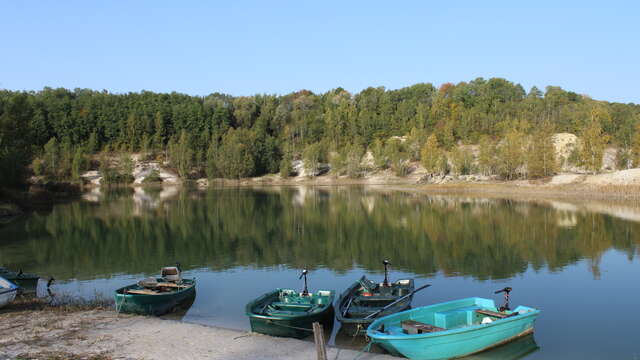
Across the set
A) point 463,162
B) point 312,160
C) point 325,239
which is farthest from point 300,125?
point 325,239

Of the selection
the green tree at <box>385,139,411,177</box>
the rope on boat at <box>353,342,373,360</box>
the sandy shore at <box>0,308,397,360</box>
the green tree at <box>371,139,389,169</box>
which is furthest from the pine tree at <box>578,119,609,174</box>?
the sandy shore at <box>0,308,397,360</box>

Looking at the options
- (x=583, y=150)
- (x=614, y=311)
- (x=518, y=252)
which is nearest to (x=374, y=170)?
(x=583, y=150)

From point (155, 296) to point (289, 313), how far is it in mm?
5351

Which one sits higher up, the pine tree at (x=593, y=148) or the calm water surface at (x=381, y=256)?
the pine tree at (x=593, y=148)

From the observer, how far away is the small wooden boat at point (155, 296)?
697 inches

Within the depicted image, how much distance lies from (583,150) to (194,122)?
114536mm

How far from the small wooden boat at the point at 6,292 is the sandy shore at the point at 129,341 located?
0.43 meters

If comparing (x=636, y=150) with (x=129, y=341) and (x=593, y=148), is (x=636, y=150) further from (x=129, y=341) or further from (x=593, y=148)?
(x=129, y=341)

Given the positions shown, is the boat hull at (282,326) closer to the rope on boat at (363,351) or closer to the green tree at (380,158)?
the rope on boat at (363,351)

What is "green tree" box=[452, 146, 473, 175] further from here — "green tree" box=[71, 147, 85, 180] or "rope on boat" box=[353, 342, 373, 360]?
"green tree" box=[71, 147, 85, 180]

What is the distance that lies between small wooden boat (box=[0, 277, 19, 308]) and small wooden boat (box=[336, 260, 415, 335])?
36.8 ft

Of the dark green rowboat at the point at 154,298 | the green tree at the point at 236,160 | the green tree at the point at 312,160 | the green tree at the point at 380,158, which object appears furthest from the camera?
the green tree at the point at 236,160

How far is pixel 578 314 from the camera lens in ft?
60.3

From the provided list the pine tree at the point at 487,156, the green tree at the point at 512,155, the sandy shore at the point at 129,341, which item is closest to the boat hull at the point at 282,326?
the sandy shore at the point at 129,341
